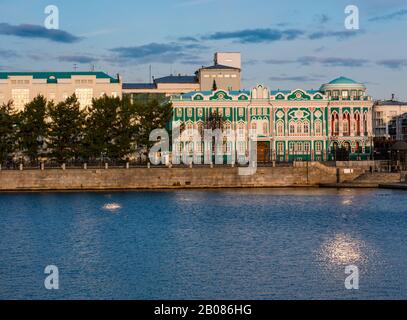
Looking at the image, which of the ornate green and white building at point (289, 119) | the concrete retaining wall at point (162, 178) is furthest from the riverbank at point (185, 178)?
the ornate green and white building at point (289, 119)

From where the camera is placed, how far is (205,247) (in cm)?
3816

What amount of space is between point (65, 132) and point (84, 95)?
19613 mm

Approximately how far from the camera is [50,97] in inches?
3954

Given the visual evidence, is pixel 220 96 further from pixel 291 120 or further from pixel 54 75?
pixel 54 75

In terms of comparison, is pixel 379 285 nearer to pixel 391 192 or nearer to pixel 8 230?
pixel 8 230

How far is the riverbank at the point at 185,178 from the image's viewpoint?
7575cm

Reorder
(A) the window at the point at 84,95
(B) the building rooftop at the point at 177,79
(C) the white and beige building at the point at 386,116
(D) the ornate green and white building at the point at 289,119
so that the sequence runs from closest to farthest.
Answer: (D) the ornate green and white building at the point at 289,119 < (A) the window at the point at 84,95 < (B) the building rooftop at the point at 177,79 < (C) the white and beige building at the point at 386,116

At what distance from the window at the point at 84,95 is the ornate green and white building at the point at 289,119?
1382cm

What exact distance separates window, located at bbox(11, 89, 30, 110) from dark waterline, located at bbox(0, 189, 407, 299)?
1484 inches

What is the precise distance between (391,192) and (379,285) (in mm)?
43345

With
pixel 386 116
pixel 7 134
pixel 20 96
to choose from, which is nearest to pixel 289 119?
pixel 7 134

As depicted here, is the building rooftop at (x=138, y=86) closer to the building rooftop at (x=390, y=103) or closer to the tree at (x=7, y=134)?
the tree at (x=7, y=134)

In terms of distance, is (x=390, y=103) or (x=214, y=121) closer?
(x=214, y=121)
